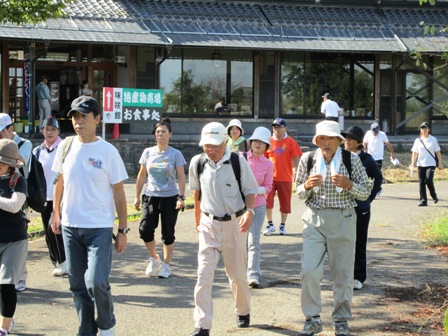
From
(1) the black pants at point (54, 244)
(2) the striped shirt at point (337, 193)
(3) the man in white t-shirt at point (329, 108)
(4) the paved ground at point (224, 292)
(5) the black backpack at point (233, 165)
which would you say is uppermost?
(3) the man in white t-shirt at point (329, 108)

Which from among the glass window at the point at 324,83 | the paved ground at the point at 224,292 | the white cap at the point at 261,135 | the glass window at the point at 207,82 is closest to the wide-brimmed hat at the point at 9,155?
the paved ground at the point at 224,292

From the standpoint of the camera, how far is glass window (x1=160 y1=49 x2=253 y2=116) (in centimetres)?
2831

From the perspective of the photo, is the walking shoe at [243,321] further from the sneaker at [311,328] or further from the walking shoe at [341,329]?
the walking shoe at [341,329]

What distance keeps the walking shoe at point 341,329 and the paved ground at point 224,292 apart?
0.65 feet

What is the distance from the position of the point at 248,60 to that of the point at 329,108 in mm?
3495

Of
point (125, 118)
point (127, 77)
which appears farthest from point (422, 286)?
point (127, 77)

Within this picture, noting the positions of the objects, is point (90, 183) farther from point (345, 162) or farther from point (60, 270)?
point (60, 270)

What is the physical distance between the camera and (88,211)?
21.6 ft

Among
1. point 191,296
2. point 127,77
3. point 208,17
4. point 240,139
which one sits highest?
point 208,17

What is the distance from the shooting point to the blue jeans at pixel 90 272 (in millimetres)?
6480

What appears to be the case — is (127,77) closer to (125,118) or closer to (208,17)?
(208,17)

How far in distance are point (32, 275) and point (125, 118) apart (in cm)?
1183

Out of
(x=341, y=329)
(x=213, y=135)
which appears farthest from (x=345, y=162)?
(x=341, y=329)

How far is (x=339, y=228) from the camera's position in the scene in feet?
24.3
